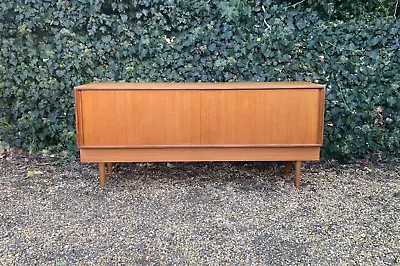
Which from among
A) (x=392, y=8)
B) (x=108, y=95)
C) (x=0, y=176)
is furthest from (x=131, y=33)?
(x=392, y=8)

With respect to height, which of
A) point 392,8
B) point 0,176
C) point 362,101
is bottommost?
point 0,176

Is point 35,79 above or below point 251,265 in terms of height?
above

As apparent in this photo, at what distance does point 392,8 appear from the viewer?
11.1ft

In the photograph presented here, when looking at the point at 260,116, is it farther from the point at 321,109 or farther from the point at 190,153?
the point at 190,153

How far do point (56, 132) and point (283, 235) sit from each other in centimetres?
246

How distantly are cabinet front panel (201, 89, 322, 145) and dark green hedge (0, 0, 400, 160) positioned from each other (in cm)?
78

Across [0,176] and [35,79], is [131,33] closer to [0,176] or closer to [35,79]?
[35,79]

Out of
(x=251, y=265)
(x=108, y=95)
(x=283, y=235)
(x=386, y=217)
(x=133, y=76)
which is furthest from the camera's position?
(x=133, y=76)

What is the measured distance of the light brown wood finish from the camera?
2756 millimetres

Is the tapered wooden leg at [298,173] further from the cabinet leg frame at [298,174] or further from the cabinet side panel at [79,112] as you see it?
the cabinet side panel at [79,112]

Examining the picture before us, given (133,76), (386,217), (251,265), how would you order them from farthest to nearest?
(133,76), (386,217), (251,265)

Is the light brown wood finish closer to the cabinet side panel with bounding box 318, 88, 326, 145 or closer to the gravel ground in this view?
the cabinet side panel with bounding box 318, 88, 326, 145

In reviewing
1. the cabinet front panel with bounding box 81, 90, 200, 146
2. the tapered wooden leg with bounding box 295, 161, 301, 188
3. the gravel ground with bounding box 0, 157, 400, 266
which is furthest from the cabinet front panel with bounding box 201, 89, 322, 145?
the gravel ground with bounding box 0, 157, 400, 266

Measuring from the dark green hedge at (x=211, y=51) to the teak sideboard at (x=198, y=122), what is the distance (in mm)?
779
